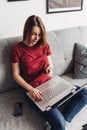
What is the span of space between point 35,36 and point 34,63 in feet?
0.76

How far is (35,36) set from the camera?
62.9 inches

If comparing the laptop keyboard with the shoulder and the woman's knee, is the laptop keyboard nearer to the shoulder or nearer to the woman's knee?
the woman's knee

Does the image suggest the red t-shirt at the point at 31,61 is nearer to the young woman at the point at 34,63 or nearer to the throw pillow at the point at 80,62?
the young woman at the point at 34,63

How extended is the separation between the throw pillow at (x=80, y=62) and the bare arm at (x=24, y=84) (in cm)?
62

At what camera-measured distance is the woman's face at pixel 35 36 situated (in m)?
1.56

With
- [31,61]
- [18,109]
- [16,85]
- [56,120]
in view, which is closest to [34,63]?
[31,61]

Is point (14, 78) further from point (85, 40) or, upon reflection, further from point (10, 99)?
point (85, 40)

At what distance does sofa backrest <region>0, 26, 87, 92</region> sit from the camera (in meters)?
1.71

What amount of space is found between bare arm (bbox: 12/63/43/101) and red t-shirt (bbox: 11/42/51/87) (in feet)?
0.15

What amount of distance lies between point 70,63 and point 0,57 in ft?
2.54

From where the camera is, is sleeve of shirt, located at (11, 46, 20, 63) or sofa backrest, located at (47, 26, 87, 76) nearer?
sleeve of shirt, located at (11, 46, 20, 63)

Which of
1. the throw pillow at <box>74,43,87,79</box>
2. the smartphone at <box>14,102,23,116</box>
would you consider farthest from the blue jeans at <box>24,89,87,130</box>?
the throw pillow at <box>74,43,87,79</box>

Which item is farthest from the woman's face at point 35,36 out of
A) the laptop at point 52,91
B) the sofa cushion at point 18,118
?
the sofa cushion at point 18,118

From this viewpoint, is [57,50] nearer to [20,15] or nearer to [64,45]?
[64,45]
